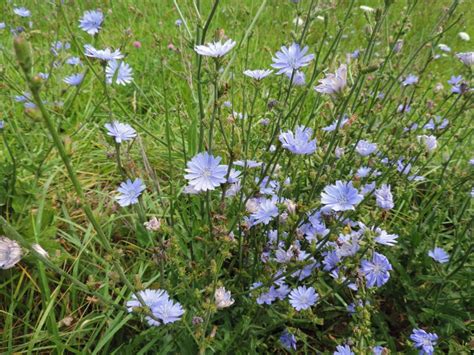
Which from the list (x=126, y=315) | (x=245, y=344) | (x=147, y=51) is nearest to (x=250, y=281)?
(x=245, y=344)

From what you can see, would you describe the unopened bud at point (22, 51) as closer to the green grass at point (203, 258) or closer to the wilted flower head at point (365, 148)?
the green grass at point (203, 258)

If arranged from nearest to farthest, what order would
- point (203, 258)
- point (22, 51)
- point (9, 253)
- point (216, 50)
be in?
point (22, 51), point (9, 253), point (216, 50), point (203, 258)

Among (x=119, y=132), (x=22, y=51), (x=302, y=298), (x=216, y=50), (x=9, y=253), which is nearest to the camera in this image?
(x=22, y=51)

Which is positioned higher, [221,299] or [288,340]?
[221,299]

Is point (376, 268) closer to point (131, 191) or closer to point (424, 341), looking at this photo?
point (424, 341)

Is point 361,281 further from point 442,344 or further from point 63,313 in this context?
point 63,313

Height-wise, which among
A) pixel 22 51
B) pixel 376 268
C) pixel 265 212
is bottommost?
pixel 376 268

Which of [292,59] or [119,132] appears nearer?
[119,132]

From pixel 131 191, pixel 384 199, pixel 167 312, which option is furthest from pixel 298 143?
pixel 167 312
